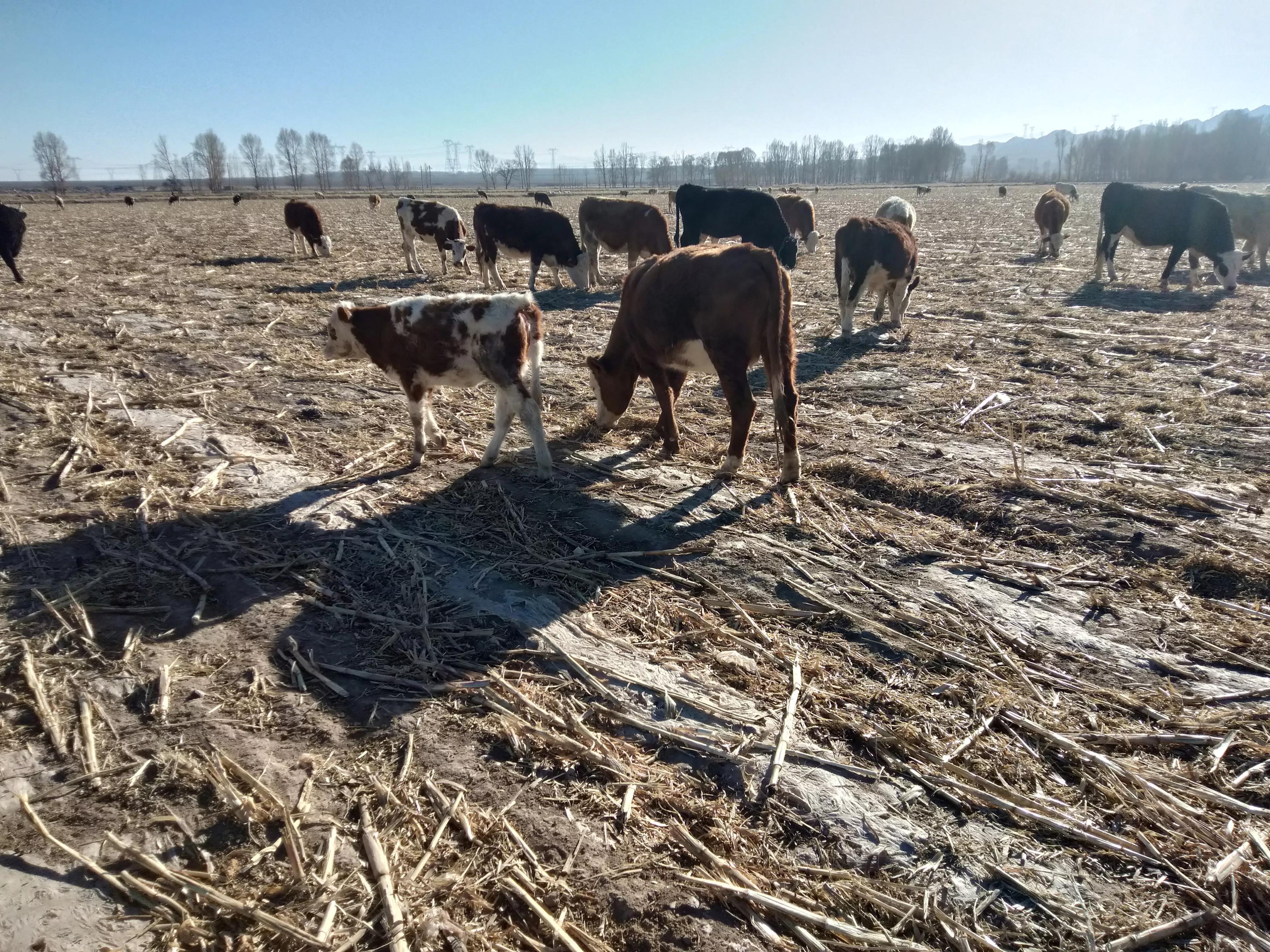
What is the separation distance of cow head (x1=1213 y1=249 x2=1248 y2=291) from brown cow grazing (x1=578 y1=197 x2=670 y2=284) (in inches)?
540

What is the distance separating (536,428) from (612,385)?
145cm

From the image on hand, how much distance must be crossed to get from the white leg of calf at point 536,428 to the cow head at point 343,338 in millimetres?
1862

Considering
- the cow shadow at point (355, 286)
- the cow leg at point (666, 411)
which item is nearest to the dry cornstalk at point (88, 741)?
the cow leg at point (666, 411)

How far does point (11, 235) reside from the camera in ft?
60.5

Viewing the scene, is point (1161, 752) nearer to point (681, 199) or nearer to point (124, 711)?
point (124, 711)

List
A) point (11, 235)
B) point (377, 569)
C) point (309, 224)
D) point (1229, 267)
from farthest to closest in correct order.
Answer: point (309, 224) < point (11, 235) < point (1229, 267) < point (377, 569)

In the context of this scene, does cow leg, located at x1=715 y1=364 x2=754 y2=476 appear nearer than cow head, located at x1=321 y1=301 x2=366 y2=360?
Yes

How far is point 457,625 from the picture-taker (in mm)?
4543

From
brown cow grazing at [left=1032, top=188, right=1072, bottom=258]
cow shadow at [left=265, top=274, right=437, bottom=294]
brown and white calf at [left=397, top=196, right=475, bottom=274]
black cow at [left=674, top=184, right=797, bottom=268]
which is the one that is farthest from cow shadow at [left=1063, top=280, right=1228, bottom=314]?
brown and white calf at [left=397, top=196, right=475, bottom=274]

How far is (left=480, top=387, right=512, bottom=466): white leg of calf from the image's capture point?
6.84 m

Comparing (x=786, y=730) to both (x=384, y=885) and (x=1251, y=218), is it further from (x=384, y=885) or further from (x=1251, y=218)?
(x=1251, y=218)

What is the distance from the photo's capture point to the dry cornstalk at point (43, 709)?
11.4ft

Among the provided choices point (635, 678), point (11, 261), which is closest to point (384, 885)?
point (635, 678)

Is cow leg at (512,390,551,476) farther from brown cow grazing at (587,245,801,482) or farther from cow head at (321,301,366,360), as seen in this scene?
cow head at (321,301,366,360)
